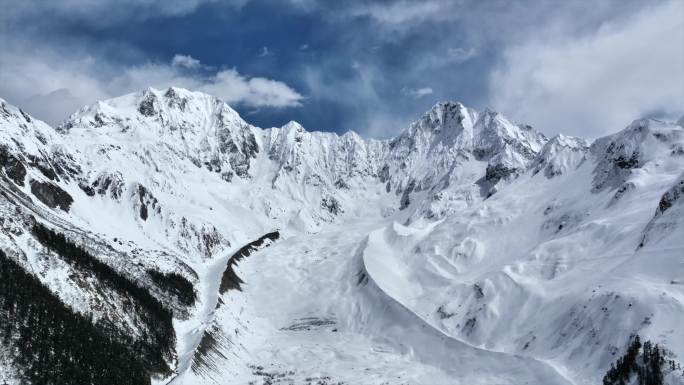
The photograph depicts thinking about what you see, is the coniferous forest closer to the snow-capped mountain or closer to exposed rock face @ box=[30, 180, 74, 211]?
the snow-capped mountain

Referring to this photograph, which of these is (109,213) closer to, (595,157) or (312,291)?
(312,291)

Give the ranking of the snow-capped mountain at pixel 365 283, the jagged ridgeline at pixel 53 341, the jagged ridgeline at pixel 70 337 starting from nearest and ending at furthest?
the jagged ridgeline at pixel 53 341 → the jagged ridgeline at pixel 70 337 → the snow-capped mountain at pixel 365 283

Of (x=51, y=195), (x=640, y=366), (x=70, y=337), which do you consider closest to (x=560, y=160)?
(x=640, y=366)

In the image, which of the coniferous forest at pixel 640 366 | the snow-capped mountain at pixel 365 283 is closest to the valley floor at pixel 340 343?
the snow-capped mountain at pixel 365 283

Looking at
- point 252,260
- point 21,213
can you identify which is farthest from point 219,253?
point 21,213

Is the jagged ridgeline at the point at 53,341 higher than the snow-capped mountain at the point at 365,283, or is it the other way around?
the snow-capped mountain at the point at 365,283

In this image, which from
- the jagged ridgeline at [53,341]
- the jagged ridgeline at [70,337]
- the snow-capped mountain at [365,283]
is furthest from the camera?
the snow-capped mountain at [365,283]

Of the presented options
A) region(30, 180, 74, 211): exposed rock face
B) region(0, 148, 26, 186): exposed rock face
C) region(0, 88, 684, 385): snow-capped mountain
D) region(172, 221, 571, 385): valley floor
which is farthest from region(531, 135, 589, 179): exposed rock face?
region(0, 148, 26, 186): exposed rock face

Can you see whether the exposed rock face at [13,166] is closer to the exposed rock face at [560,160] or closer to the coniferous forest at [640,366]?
the coniferous forest at [640,366]
